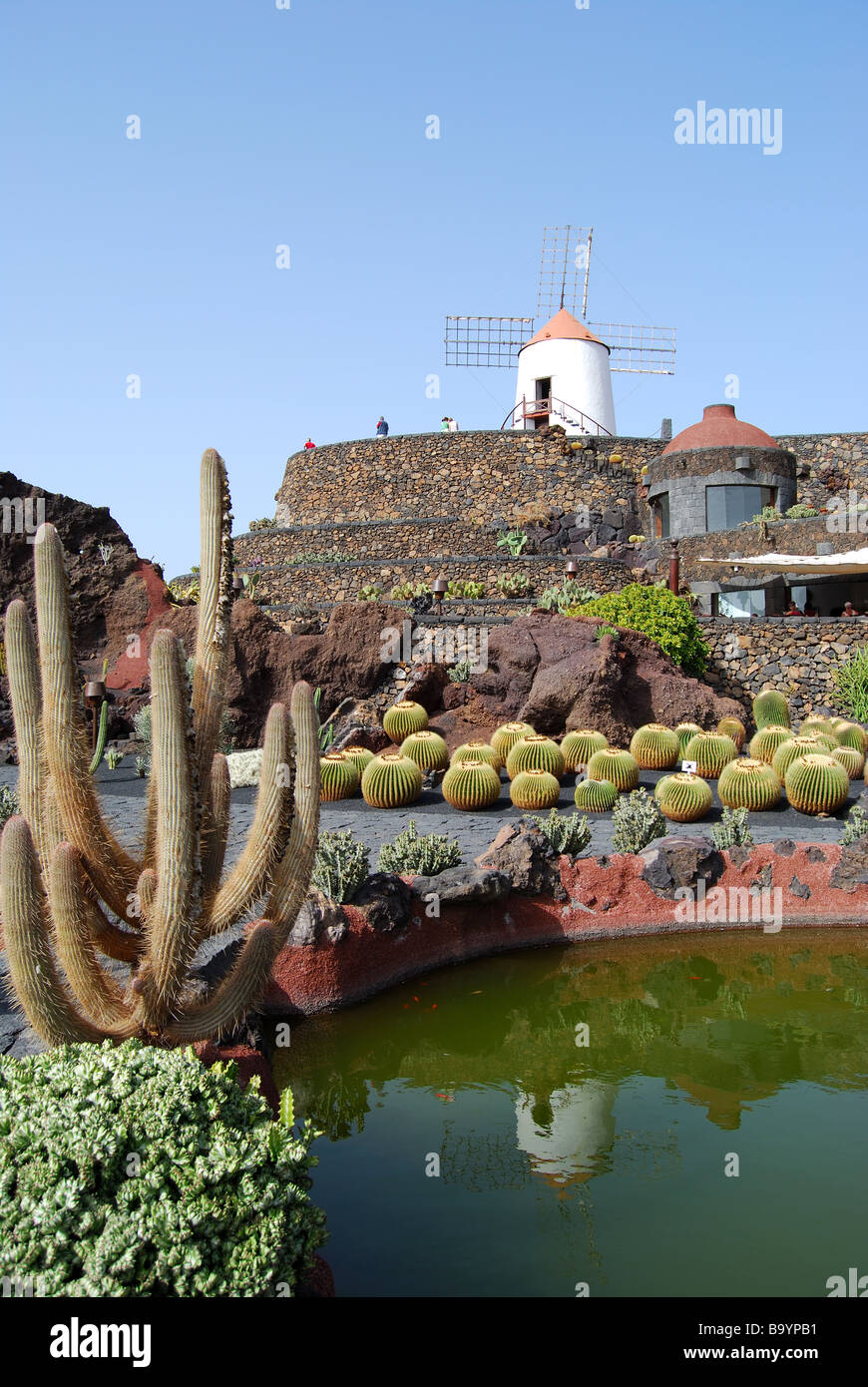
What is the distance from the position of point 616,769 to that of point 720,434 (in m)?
18.5

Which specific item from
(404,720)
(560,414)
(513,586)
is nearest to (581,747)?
(404,720)

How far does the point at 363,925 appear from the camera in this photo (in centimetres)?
650

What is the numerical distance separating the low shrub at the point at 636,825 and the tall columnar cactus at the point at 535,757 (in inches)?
109

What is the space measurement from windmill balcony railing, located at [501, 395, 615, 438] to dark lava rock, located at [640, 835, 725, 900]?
27.3m

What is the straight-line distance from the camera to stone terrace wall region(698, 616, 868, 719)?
683 inches

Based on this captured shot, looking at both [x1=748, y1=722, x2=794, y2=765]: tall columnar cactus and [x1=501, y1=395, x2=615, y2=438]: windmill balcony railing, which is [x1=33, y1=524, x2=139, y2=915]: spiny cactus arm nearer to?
[x1=748, y1=722, x2=794, y2=765]: tall columnar cactus

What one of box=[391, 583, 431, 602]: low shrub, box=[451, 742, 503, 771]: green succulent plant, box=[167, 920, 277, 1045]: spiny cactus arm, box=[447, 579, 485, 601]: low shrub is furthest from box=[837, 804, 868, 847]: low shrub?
box=[447, 579, 485, 601]: low shrub

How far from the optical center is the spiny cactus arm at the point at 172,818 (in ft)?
12.7

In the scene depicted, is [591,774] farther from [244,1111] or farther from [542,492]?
[542,492]

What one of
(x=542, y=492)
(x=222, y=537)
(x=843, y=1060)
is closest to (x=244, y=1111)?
(x=222, y=537)

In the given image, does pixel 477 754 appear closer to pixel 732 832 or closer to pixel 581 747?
pixel 581 747

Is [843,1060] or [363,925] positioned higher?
[363,925]

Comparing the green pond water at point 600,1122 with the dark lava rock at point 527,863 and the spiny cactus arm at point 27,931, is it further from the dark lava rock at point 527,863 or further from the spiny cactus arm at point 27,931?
the spiny cactus arm at point 27,931

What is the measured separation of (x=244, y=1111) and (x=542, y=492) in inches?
1060
